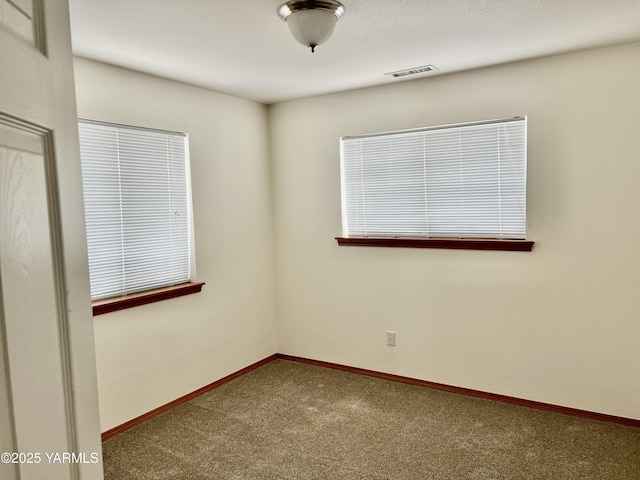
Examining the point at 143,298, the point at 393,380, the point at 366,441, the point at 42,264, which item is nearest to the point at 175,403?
the point at 143,298

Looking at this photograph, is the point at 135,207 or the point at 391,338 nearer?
the point at 135,207

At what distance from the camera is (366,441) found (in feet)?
9.02

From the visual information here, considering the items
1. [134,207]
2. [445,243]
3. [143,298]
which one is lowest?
[143,298]

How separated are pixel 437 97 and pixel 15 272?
318 cm

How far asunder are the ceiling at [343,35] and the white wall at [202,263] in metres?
0.23

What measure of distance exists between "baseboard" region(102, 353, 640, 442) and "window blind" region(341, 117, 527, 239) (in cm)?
116

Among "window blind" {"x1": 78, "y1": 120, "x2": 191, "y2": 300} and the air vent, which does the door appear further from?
the air vent

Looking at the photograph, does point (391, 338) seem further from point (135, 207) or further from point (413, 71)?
point (135, 207)

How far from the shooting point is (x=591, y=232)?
2879mm

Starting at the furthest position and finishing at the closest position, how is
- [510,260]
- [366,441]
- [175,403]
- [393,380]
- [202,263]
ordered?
[393,380], [202,263], [175,403], [510,260], [366,441]

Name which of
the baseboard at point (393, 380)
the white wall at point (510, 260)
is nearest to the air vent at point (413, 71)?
the white wall at point (510, 260)

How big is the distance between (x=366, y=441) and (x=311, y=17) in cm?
237

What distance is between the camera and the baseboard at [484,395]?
2900 mm

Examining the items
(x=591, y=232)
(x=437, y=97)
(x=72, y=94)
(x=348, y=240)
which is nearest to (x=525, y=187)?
(x=591, y=232)
